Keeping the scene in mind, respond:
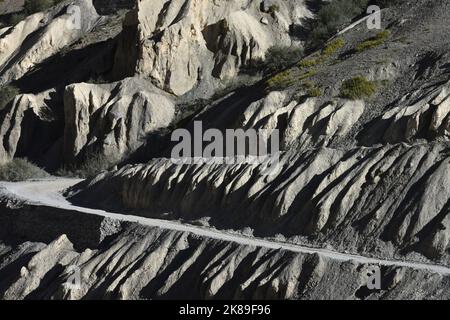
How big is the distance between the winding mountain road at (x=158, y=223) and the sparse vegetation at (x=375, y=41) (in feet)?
42.7

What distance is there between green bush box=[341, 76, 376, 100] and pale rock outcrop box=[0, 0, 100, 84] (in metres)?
30.9

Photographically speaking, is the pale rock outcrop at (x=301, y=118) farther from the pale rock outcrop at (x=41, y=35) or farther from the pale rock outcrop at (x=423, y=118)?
the pale rock outcrop at (x=41, y=35)

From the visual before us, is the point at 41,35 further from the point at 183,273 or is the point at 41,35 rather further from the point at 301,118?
the point at 183,273

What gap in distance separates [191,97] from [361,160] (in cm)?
2203

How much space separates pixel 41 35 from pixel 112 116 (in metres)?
16.8

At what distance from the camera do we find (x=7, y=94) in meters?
61.5

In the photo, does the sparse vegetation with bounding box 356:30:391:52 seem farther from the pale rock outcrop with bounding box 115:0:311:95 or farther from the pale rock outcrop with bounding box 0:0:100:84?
the pale rock outcrop with bounding box 0:0:100:84

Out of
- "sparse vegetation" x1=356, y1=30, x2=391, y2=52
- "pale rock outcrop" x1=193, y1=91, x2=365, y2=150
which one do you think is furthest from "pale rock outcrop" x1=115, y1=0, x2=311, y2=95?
"pale rock outcrop" x1=193, y1=91, x2=365, y2=150

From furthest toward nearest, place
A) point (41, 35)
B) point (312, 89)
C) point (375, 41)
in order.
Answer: point (41, 35)
point (375, 41)
point (312, 89)

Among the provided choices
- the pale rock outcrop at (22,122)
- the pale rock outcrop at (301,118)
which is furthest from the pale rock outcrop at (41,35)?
the pale rock outcrop at (301,118)

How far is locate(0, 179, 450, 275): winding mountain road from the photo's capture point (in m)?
27.7

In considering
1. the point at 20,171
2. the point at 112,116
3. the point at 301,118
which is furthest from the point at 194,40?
the point at 301,118

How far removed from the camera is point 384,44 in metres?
43.5
